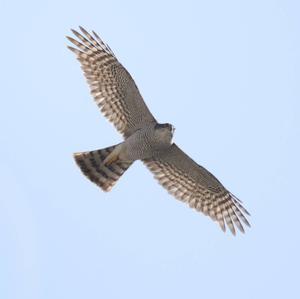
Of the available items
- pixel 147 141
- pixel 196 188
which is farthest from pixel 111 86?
pixel 196 188

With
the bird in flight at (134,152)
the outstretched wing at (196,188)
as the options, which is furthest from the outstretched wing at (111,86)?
the outstretched wing at (196,188)

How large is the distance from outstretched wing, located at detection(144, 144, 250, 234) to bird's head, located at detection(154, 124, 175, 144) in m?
0.63

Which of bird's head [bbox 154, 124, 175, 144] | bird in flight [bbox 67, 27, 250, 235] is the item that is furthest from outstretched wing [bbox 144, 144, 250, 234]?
bird's head [bbox 154, 124, 175, 144]

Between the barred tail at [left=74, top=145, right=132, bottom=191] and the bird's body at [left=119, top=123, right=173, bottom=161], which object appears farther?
the barred tail at [left=74, top=145, right=132, bottom=191]

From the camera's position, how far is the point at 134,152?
1855cm

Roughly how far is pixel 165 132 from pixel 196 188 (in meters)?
1.56

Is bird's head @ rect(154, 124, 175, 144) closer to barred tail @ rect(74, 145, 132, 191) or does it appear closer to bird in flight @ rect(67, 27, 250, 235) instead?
bird in flight @ rect(67, 27, 250, 235)

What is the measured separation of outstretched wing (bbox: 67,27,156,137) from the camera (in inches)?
736

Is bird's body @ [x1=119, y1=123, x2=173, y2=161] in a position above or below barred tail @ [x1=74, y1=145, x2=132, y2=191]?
above

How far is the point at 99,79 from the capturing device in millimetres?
18781

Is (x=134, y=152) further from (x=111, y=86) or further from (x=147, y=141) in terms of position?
(x=111, y=86)

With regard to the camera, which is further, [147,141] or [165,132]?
[147,141]

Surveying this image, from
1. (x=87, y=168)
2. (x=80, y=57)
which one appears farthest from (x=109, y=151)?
(x=80, y=57)

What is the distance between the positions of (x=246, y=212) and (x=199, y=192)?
1002 mm
